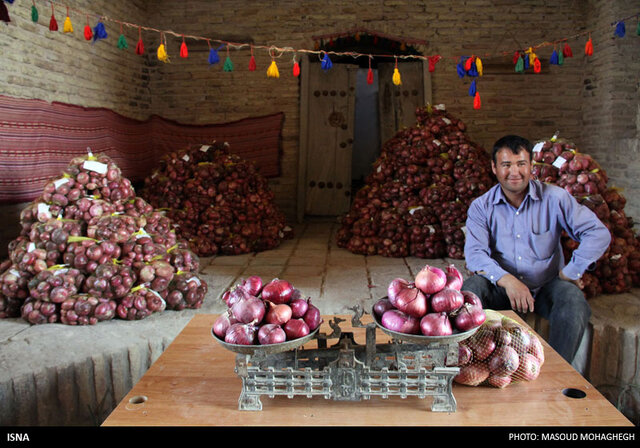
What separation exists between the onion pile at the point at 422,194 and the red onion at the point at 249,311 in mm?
3810

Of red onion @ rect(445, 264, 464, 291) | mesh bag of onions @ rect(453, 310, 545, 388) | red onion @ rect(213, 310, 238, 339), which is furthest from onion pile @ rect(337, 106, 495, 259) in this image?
red onion @ rect(213, 310, 238, 339)

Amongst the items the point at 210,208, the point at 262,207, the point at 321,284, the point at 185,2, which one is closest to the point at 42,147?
the point at 210,208

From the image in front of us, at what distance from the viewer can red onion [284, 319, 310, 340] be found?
5.18ft

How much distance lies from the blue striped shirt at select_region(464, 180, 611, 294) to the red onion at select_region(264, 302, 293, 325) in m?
1.68

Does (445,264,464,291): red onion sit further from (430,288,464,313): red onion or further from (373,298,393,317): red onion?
(373,298,393,317): red onion

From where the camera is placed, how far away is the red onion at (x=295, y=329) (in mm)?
1580

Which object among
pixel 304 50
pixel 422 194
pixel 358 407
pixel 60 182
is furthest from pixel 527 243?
pixel 304 50

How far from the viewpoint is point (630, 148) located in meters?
5.61

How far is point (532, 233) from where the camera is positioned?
2963 millimetres

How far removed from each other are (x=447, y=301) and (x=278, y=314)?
1.72 feet

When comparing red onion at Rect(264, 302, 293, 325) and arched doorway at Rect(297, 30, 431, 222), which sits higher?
arched doorway at Rect(297, 30, 431, 222)

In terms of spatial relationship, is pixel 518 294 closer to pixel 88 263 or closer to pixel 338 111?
pixel 88 263

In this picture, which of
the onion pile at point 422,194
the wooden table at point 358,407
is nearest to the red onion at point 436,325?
the wooden table at point 358,407

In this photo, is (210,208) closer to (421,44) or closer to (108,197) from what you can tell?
(108,197)
